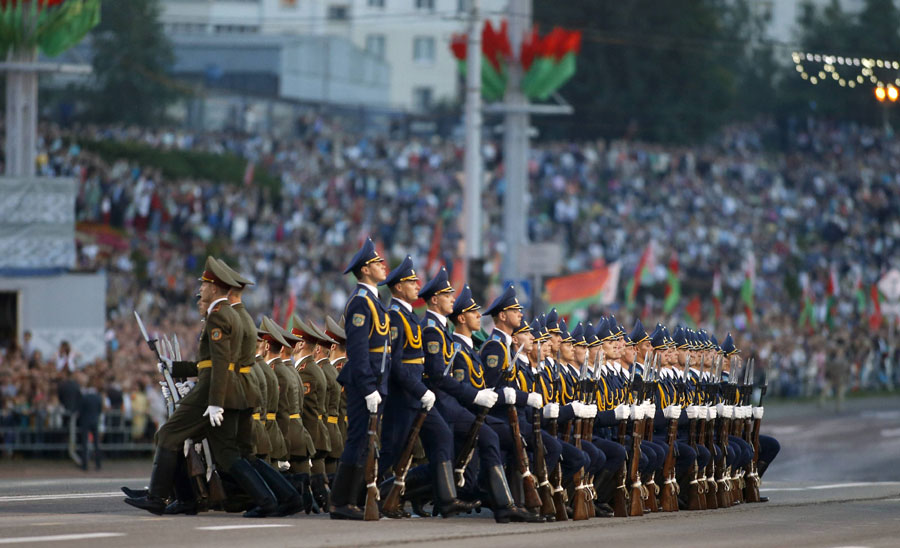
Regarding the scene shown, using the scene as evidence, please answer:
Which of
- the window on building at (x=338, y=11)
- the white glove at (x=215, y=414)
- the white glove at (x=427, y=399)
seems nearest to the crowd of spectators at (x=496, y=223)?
the white glove at (x=215, y=414)

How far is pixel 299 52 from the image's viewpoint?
247 ft

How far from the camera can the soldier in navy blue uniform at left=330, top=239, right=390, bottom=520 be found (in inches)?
537

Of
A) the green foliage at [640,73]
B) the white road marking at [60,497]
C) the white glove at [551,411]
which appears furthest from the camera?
the green foliage at [640,73]

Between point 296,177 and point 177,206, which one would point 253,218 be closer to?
point 177,206

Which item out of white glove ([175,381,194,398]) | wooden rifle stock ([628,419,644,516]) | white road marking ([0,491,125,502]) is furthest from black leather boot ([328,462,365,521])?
white road marking ([0,491,125,502])

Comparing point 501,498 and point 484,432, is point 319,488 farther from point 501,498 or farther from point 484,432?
point 501,498

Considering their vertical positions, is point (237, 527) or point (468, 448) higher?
point (468, 448)

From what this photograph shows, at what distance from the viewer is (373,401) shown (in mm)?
13508

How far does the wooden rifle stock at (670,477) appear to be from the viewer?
16.5m

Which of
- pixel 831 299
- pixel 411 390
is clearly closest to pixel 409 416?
pixel 411 390

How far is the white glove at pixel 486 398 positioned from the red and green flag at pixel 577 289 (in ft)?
67.3

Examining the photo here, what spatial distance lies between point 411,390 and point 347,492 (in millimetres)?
918

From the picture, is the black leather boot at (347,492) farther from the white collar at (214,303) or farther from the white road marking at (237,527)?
the white collar at (214,303)

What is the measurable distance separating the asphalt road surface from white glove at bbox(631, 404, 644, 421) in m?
0.89
